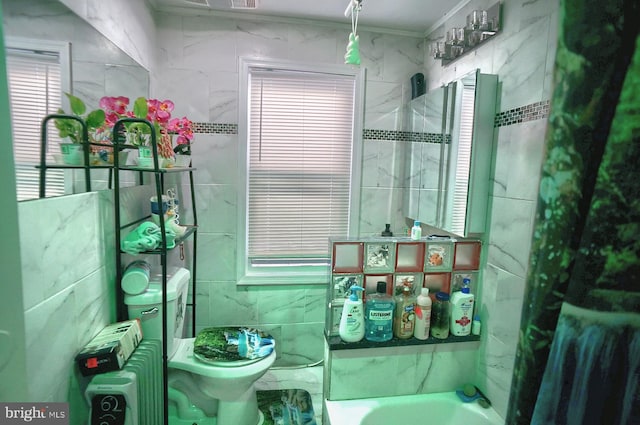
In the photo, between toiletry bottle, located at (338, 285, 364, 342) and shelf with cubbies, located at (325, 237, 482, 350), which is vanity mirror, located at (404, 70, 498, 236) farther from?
toiletry bottle, located at (338, 285, 364, 342)

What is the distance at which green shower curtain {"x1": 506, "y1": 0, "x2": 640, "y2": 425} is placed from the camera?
267 millimetres

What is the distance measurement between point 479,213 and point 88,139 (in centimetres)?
168

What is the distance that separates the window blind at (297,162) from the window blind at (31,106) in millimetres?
1183

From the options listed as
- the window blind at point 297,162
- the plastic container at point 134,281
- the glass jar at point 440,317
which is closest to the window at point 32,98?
the plastic container at point 134,281

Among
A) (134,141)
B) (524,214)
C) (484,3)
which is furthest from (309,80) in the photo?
(524,214)

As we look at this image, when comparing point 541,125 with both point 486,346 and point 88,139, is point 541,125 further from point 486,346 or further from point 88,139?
point 88,139

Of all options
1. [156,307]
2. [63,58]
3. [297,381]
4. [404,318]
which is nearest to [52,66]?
[63,58]

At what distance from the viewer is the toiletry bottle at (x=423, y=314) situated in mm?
1491

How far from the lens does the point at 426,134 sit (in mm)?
1935

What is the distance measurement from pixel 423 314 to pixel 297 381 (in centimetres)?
112

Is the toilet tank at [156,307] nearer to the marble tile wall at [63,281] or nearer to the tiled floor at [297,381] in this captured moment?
the marble tile wall at [63,281]

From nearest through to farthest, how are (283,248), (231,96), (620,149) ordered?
(620,149) → (231,96) → (283,248)

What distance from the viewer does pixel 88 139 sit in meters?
1.22

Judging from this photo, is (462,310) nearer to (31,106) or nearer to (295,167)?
(295,167)
